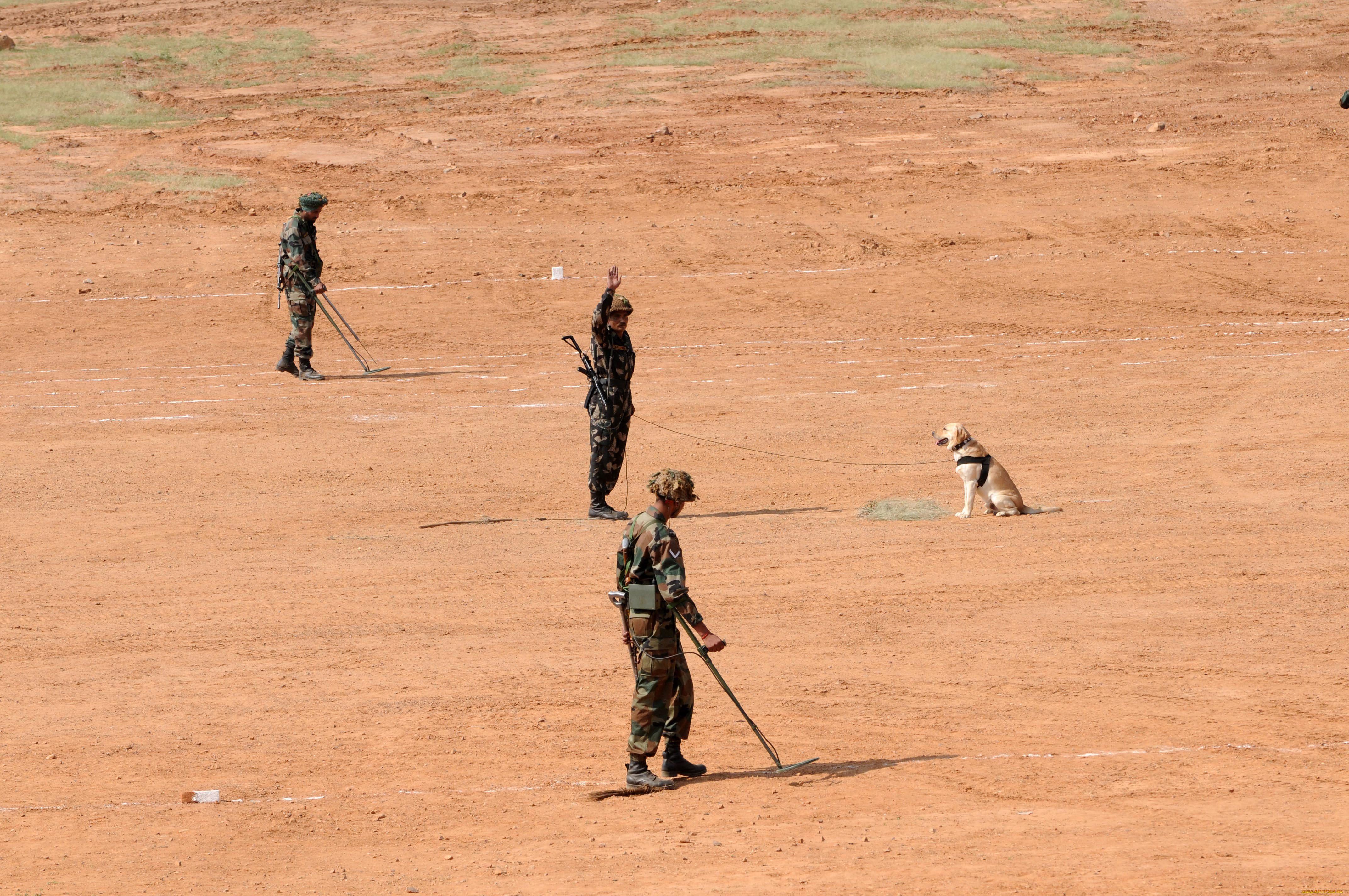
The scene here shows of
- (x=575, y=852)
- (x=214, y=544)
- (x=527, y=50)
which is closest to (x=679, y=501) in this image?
(x=575, y=852)

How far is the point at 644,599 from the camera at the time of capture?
8750 millimetres

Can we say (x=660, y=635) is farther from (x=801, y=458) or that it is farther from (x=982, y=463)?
(x=801, y=458)

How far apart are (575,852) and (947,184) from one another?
20601 millimetres

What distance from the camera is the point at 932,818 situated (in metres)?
8.55

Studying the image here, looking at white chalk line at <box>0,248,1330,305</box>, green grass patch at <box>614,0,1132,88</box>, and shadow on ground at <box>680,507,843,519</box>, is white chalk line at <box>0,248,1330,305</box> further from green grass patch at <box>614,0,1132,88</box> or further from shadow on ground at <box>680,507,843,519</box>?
green grass patch at <box>614,0,1132,88</box>

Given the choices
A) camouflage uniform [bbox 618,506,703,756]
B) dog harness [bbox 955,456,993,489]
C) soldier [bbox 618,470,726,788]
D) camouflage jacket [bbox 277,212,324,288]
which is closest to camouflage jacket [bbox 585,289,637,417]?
dog harness [bbox 955,456,993,489]

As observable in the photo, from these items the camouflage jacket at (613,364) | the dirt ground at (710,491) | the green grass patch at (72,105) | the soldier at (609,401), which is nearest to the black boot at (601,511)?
the soldier at (609,401)

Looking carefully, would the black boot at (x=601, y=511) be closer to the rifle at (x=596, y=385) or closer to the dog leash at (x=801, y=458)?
the rifle at (x=596, y=385)

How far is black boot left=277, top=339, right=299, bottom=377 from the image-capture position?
20.0 m

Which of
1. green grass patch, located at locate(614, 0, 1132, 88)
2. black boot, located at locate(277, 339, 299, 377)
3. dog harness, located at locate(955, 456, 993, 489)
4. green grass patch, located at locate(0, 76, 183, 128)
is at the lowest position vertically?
dog harness, located at locate(955, 456, 993, 489)

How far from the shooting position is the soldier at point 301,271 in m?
19.7

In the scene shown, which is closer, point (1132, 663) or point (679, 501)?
point (679, 501)

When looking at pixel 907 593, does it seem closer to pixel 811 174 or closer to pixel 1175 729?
pixel 1175 729

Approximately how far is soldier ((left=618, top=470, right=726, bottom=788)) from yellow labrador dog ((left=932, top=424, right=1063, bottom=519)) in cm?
535
